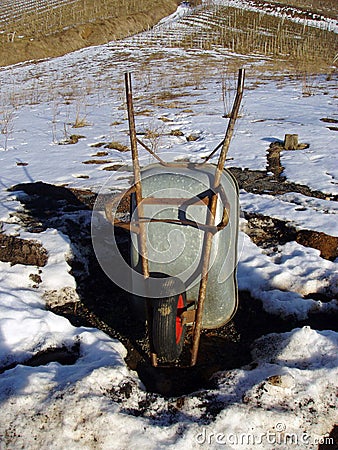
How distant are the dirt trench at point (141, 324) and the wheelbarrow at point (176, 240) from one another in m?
0.14

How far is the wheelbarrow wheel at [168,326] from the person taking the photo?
7.36 feet

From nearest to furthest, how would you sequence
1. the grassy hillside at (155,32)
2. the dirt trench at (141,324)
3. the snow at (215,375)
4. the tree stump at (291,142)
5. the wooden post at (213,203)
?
the snow at (215,375)
the wooden post at (213,203)
the dirt trench at (141,324)
the tree stump at (291,142)
the grassy hillside at (155,32)

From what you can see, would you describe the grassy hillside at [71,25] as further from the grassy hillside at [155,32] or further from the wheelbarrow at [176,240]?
the wheelbarrow at [176,240]

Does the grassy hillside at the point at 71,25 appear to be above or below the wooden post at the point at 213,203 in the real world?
above

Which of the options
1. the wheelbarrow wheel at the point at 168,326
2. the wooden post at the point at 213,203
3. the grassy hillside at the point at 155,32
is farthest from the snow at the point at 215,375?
the grassy hillside at the point at 155,32

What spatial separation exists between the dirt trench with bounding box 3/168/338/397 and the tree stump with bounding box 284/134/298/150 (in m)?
2.80

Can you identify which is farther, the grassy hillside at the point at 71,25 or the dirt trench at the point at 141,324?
the grassy hillside at the point at 71,25

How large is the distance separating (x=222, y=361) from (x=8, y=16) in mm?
33908

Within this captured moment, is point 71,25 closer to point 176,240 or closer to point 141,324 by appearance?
point 141,324

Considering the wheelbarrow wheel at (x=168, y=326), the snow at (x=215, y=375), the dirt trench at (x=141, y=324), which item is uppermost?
the wheelbarrow wheel at (x=168, y=326)

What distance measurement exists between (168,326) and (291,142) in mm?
5178

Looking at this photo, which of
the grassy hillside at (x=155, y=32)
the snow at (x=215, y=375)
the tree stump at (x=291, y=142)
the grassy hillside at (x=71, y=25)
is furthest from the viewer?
the grassy hillside at (x=71, y=25)

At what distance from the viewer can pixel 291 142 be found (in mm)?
6617

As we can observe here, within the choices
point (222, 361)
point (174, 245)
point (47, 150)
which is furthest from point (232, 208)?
point (47, 150)
